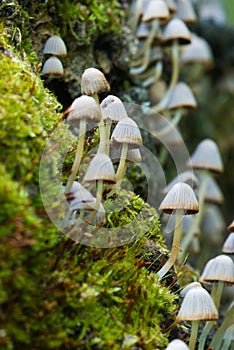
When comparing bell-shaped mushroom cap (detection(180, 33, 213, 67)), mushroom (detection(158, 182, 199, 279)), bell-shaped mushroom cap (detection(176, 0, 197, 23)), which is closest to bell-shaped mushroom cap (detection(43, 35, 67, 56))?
mushroom (detection(158, 182, 199, 279))

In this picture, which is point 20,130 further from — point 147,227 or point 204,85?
point 204,85

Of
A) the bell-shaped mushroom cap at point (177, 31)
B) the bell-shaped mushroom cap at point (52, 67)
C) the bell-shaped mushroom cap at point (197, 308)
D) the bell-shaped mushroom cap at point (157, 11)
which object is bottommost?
the bell-shaped mushroom cap at point (197, 308)

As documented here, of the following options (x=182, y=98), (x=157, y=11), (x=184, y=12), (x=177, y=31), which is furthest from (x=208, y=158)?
(x=184, y=12)

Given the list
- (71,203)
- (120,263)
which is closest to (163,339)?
(120,263)

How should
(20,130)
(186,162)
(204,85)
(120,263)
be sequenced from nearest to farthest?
(20,130), (120,263), (186,162), (204,85)

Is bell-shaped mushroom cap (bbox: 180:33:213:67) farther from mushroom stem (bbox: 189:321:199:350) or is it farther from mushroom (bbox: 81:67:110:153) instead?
Answer: mushroom stem (bbox: 189:321:199:350)

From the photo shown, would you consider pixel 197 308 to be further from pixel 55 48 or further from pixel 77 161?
pixel 55 48

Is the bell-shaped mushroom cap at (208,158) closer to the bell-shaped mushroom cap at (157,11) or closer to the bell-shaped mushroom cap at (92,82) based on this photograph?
the bell-shaped mushroom cap at (157,11)

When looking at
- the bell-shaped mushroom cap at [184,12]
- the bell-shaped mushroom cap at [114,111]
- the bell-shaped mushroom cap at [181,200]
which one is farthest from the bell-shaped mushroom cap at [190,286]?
the bell-shaped mushroom cap at [184,12]
